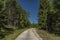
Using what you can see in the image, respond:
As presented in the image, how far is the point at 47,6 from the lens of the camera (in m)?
58.2

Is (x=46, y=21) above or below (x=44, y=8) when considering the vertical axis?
below

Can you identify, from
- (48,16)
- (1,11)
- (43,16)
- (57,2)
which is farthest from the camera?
(43,16)

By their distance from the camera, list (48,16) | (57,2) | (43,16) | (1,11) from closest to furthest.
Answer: (1,11) < (57,2) < (48,16) < (43,16)

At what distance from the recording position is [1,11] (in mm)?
25094

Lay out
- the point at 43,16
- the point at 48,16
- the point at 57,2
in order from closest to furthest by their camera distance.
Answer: the point at 57,2, the point at 48,16, the point at 43,16

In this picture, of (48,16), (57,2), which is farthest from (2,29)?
(48,16)

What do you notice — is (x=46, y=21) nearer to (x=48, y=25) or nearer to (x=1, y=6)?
(x=48, y=25)

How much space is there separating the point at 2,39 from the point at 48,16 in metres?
32.7

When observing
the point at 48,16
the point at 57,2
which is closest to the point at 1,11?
the point at 57,2

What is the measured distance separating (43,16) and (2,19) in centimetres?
3617

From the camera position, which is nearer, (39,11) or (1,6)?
(1,6)

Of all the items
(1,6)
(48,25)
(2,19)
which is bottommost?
(48,25)

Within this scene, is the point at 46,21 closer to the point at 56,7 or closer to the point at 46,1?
the point at 46,1

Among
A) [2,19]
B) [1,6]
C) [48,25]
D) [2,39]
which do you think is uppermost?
[1,6]
